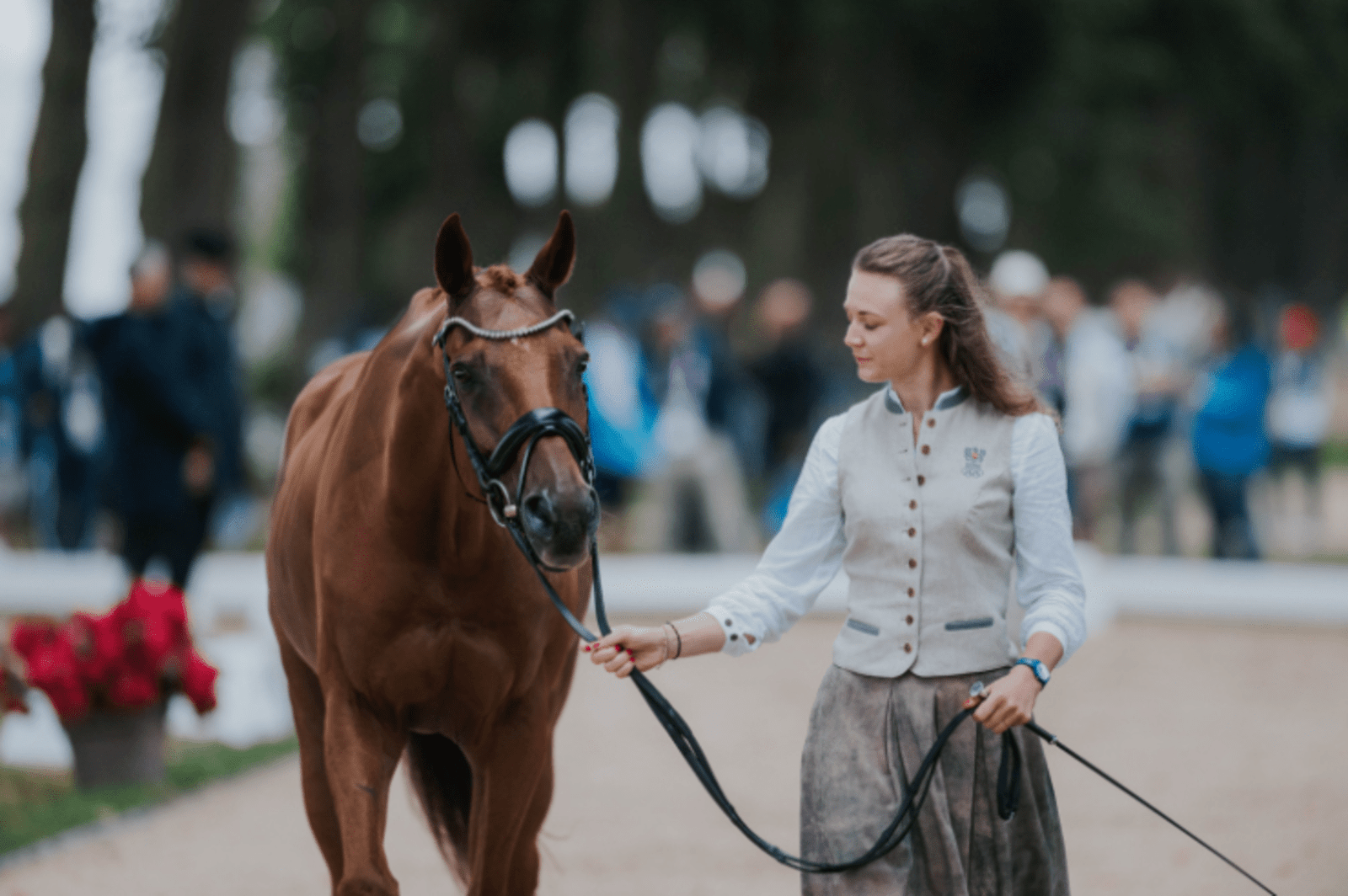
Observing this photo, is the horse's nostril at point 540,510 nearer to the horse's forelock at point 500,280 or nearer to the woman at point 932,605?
the woman at point 932,605

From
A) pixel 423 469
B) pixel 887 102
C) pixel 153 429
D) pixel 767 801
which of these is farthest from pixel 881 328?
pixel 887 102

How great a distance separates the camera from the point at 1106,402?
11609 millimetres

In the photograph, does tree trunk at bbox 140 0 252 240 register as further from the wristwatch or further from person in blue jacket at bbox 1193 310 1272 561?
the wristwatch

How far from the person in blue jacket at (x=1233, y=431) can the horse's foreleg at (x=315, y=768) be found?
905cm

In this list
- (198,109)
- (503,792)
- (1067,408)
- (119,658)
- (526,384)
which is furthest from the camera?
(198,109)

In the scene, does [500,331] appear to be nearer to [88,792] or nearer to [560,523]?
[560,523]

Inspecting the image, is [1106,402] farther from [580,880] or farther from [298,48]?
[298,48]

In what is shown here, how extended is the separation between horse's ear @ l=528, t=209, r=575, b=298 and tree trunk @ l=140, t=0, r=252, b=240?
1190 centimetres

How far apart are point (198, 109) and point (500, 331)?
1273 centimetres

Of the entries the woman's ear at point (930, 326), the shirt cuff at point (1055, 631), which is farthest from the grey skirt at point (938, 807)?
the woman's ear at point (930, 326)

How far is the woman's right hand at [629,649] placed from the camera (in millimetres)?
3148

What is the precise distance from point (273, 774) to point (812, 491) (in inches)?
187

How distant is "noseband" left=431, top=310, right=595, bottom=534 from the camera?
3.14 m

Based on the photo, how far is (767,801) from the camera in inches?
265
